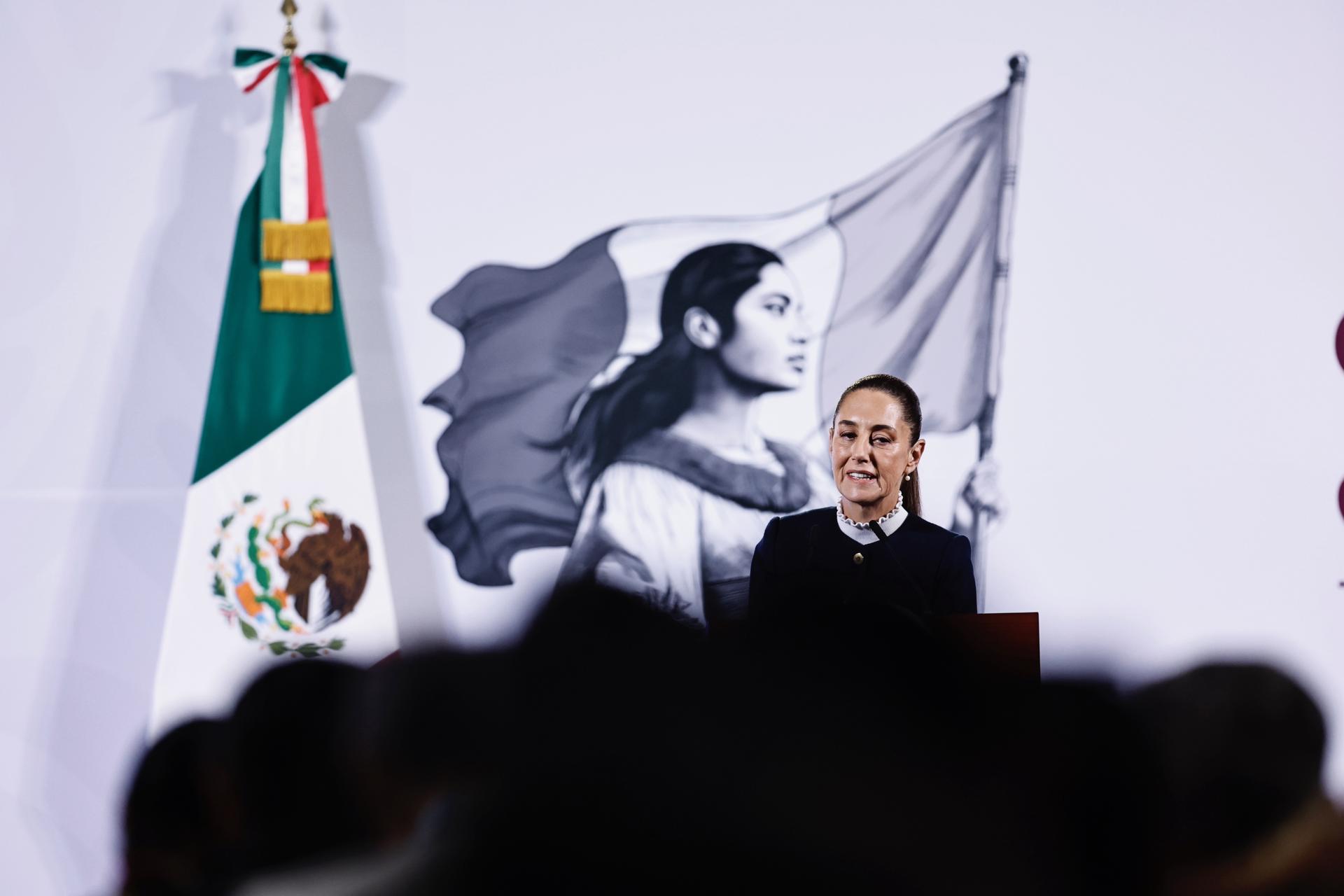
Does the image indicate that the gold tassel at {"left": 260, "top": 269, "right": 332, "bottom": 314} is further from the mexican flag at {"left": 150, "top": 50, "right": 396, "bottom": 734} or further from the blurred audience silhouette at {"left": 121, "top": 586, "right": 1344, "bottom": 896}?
the blurred audience silhouette at {"left": 121, "top": 586, "right": 1344, "bottom": 896}

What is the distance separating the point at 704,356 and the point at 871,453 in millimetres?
938

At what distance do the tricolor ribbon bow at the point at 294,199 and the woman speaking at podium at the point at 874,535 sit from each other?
5.03 ft

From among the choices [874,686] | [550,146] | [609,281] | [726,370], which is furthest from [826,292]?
[874,686]

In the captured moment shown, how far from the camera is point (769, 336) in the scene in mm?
3715

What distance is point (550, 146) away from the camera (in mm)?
3789

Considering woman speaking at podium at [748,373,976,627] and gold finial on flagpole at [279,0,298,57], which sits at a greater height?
gold finial on flagpole at [279,0,298,57]

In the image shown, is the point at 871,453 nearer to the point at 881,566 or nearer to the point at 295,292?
the point at 881,566

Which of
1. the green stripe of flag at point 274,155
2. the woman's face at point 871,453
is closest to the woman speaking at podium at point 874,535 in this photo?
the woman's face at point 871,453

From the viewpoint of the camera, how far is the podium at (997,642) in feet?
1.50

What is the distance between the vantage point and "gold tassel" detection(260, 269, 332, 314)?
3.55 metres

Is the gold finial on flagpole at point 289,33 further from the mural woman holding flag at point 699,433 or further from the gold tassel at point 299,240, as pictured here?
the mural woman holding flag at point 699,433

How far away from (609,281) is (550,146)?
1.49ft

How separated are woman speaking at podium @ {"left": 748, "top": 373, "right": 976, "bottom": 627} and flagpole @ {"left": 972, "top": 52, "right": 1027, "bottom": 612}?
73 centimetres

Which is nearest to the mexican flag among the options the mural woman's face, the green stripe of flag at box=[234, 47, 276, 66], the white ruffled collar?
the green stripe of flag at box=[234, 47, 276, 66]
